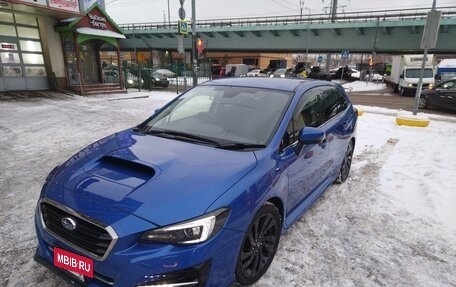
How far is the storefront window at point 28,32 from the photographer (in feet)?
48.8

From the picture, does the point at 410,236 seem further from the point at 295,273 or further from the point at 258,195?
the point at 258,195

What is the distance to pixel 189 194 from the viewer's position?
213cm

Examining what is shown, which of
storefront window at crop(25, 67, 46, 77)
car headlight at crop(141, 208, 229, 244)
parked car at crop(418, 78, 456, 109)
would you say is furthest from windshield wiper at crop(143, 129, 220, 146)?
storefront window at crop(25, 67, 46, 77)

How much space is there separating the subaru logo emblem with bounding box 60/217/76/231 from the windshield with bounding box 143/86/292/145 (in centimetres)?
131

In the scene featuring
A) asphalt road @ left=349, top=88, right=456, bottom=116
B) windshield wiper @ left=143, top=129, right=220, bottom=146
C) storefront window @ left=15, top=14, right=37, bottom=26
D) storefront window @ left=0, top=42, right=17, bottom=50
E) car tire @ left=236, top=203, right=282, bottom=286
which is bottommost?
asphalt road @ left=349, top=88, right=456, bottom=116

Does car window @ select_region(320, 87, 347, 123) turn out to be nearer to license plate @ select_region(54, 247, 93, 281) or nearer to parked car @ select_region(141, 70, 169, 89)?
license plate @ select_region(54, 247, 93, 281)

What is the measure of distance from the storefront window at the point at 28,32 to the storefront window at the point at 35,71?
1460 millimetres

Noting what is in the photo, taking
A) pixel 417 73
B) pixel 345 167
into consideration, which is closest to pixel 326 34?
pixel 417 73

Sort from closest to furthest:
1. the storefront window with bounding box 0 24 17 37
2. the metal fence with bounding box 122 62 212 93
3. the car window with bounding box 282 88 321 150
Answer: the car window with bounding box 282 88 321 150, the storefront window with bounding box 0 24 17 37, the metal fence with bounding box 122 62 212 93

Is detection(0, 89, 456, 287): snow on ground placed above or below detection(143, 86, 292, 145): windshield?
below

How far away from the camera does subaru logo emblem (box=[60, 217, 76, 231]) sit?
2096 millimetres

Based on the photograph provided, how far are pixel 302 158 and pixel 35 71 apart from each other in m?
16.4

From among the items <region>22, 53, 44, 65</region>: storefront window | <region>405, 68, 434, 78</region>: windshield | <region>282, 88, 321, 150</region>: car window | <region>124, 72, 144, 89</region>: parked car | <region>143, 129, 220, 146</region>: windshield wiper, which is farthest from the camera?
<region>405, 68, 434, 78</region>: windshield

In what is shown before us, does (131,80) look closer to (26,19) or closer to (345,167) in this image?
(26,19)
